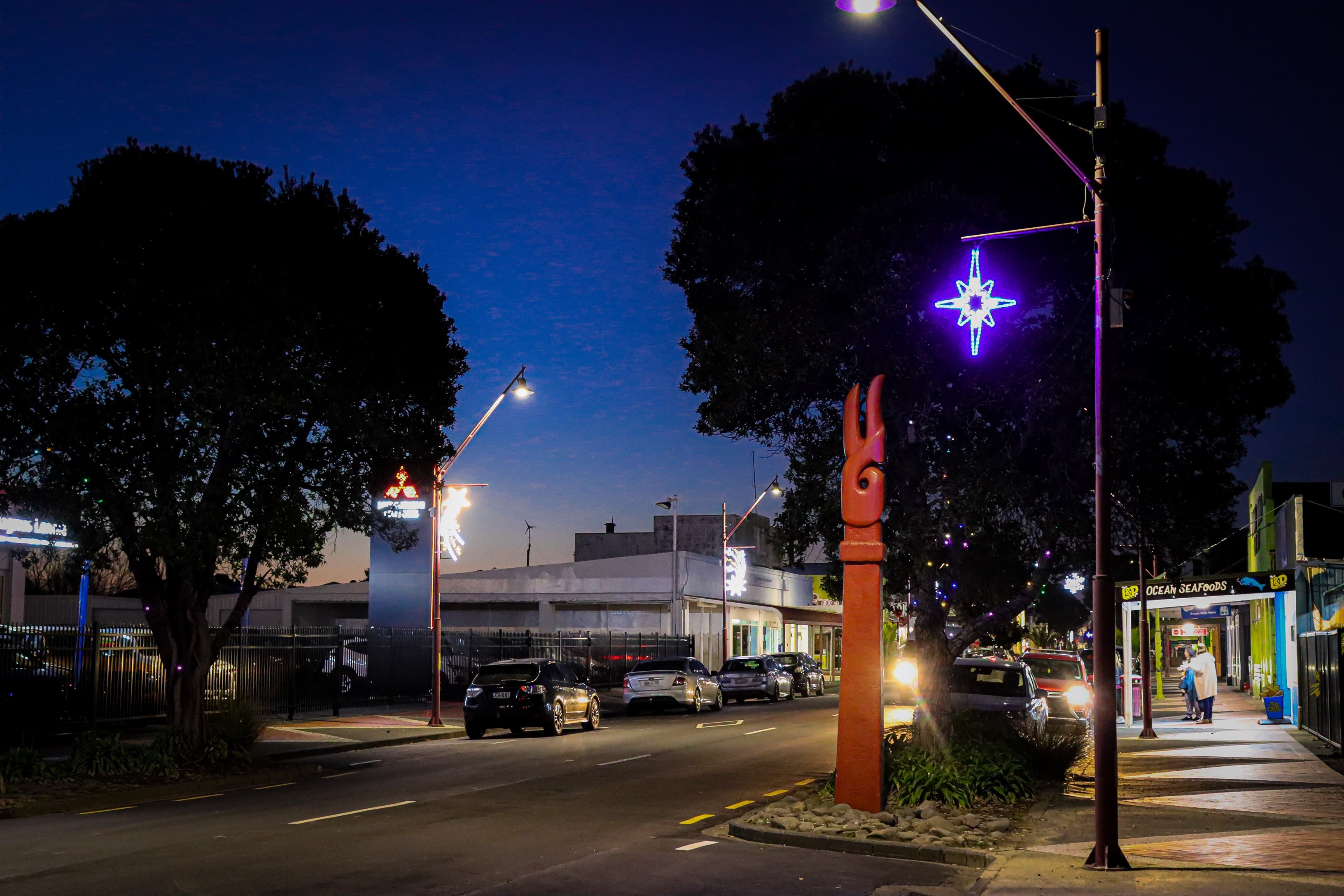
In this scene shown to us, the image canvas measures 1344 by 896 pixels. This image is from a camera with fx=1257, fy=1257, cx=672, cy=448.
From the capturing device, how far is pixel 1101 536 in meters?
11.0

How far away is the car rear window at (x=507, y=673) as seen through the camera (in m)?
26.6

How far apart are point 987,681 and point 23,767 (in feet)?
49.6

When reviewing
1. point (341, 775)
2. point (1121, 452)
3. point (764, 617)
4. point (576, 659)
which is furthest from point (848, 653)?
point (764, 617)

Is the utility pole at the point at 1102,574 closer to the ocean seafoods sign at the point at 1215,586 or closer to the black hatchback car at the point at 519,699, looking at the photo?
the black hatchback car at the point at 519,699

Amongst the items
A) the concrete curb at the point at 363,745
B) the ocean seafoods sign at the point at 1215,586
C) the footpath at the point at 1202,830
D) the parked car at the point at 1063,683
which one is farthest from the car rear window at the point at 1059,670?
the concrete curb at the point at 363,745

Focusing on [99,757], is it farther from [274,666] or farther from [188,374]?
[274,666]

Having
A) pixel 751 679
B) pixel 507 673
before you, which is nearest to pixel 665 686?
pixel 751 679

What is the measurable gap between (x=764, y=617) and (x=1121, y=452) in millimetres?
45802

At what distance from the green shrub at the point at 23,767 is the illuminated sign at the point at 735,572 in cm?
3909

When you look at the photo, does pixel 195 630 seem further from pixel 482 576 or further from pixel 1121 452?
pixel 482 576

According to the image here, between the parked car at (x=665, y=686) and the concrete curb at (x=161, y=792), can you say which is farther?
the parked car at (x=665, y=686)

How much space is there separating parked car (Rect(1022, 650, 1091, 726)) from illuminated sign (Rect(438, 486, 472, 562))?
1634 cm

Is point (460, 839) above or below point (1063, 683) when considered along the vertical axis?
below

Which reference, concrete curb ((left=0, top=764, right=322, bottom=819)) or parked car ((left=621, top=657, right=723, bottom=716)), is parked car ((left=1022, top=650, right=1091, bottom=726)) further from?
concrete curb ((left=0, top=764, right=322, bottom=819))
